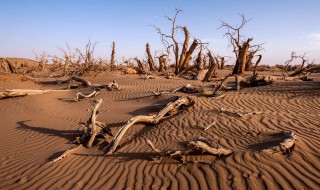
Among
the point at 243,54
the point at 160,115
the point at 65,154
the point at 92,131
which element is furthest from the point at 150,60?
the point at 65,154

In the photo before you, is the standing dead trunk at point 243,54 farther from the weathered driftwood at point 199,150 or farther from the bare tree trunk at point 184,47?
the weathered driftwood at point 199,150

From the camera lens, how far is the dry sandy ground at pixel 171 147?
11.6ft

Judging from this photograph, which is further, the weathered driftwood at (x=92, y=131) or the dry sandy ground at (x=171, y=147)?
the weathered driftwood at (x=92, y=131)

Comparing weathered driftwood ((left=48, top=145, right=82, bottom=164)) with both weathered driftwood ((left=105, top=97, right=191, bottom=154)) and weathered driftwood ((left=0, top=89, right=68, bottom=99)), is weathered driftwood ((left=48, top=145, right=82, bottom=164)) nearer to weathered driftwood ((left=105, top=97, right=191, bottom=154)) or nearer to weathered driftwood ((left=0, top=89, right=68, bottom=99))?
weathered driftwood ((left=105, top=97, right=191, bottom=154))

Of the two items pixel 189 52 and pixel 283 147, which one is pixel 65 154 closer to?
pixel 283 147

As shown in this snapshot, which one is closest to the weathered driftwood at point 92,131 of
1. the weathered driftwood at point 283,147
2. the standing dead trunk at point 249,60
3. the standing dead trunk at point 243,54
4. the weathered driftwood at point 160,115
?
the weathered driftwood at point 160,115

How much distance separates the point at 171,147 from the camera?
4.68 metres

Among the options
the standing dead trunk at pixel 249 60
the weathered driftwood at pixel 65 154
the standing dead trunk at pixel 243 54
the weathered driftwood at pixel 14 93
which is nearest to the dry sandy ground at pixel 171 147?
the weathered driftwood at pixel 65 154

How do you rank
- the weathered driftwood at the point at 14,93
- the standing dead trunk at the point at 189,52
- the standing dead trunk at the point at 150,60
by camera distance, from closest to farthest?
the weathered driftwood at the point at 14,93 → the standing dead trunk at the point at 189,52 → the standing dead trunk at the point at 150,60

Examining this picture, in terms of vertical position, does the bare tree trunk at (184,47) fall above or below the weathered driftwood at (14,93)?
above

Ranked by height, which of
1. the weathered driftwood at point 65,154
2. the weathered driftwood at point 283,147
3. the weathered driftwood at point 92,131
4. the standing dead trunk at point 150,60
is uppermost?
the standing dead trunk at point 150,60

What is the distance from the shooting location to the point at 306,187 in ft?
10.3

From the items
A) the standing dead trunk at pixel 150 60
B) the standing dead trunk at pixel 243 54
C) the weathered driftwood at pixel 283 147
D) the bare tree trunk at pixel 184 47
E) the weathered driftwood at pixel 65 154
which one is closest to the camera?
the weathered driftwood at pixel 283 147

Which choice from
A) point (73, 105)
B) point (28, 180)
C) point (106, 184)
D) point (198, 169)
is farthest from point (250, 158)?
point (73, 105)
